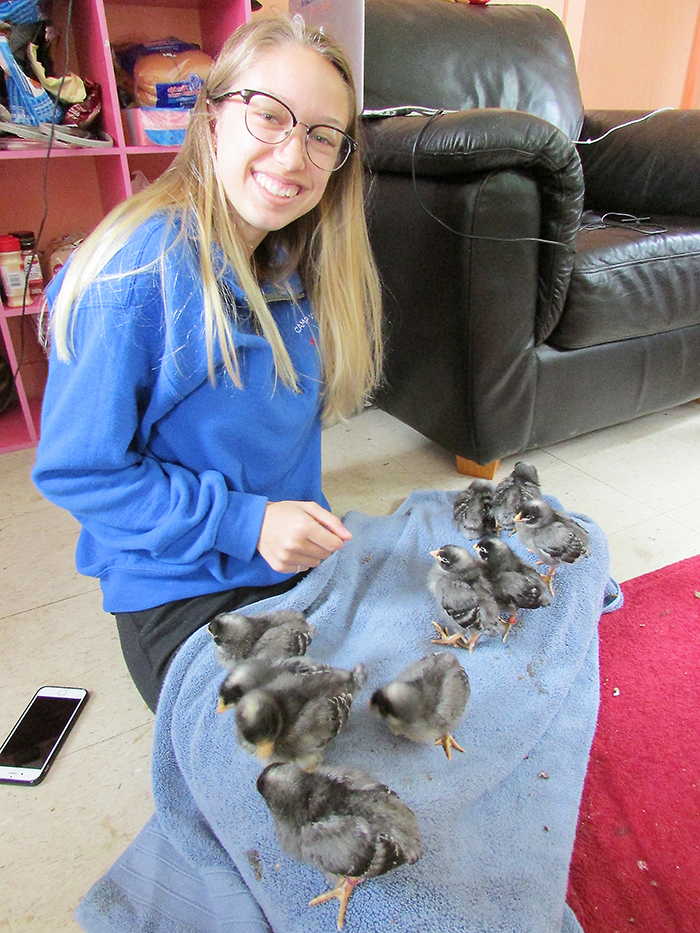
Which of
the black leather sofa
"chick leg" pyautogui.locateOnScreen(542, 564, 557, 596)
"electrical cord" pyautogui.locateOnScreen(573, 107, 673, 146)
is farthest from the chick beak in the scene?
"electrical cord" pyautogui.locateOnScreen(573, 107, 673, 146)

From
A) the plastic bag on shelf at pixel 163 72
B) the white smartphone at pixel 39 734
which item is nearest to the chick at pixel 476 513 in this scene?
the white smartphone at pixel 39 734

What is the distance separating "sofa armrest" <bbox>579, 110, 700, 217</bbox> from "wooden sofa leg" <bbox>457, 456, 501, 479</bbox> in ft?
3.54

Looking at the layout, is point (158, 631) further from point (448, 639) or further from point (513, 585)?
point (513, 585)

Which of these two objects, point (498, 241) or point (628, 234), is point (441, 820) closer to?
point (498, 241)

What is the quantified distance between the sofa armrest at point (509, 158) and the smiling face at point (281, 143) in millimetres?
464

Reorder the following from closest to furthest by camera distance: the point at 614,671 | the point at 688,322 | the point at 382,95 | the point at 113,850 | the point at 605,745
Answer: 1. the point at 113,850
2. the point at 605,745
3. the point at 614,671
4. the point at 688,322
5. the point at 382,95

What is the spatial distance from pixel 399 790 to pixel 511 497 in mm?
686

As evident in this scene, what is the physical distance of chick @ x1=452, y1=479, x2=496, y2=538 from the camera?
4.51ft

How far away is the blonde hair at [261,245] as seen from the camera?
904mm

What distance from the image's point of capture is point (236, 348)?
3.21 ft

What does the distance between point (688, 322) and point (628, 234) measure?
0.33 metres

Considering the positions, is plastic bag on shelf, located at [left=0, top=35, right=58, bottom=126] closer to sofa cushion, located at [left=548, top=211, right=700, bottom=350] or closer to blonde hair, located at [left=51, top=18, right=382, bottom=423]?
blonde hair, located at [left=51, top=18, right=382, bottom=423]

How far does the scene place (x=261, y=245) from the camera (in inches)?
44.8

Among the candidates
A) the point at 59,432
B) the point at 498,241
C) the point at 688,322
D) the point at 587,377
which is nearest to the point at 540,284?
the point at 498,241
